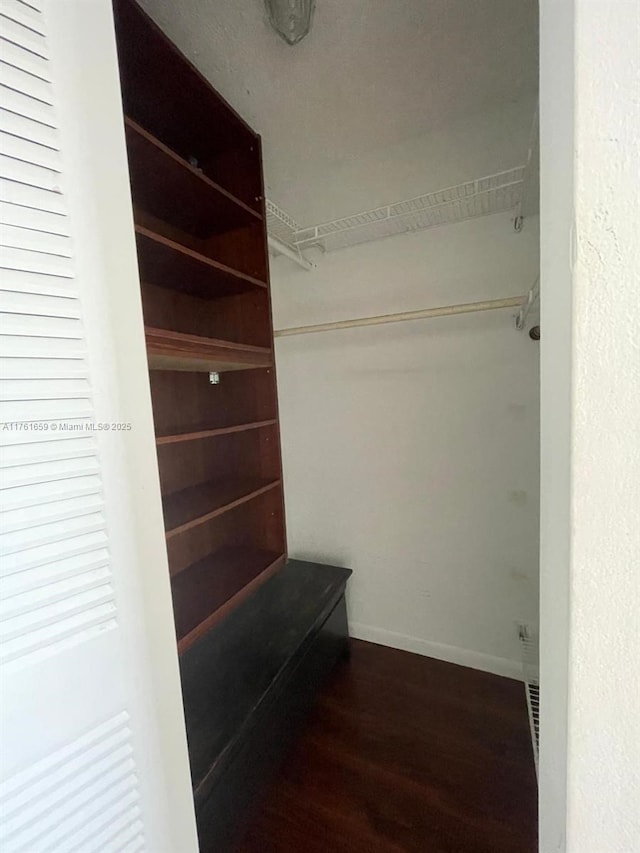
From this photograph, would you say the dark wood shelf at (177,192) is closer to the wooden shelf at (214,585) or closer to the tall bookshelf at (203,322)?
the tall bookshelf at (203,322)

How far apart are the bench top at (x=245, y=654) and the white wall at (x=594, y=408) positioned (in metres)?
0.93

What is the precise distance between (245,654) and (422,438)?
3.89 ft

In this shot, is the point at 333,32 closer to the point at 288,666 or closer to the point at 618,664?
the point at 618,664

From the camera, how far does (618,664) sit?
16.1 inches

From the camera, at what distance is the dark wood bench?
3.32 feet

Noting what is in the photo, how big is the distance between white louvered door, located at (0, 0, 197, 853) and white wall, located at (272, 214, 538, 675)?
1.28 m

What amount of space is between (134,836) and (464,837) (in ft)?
3.36

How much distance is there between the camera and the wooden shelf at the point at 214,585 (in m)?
1.19

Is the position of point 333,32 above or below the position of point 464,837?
above

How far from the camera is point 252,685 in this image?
1.21 meters

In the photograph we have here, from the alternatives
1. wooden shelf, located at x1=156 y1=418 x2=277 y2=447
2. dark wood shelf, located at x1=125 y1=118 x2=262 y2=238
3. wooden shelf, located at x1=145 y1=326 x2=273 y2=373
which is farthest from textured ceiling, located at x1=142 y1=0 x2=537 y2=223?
wooden shelf, located at x1=156 y1=418 x2=277 y2=447

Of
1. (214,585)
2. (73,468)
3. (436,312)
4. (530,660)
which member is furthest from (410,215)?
(530,660)

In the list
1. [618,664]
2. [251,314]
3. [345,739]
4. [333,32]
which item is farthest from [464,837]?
[333,32]

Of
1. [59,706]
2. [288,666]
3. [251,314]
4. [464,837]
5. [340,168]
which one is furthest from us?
[340,168]
